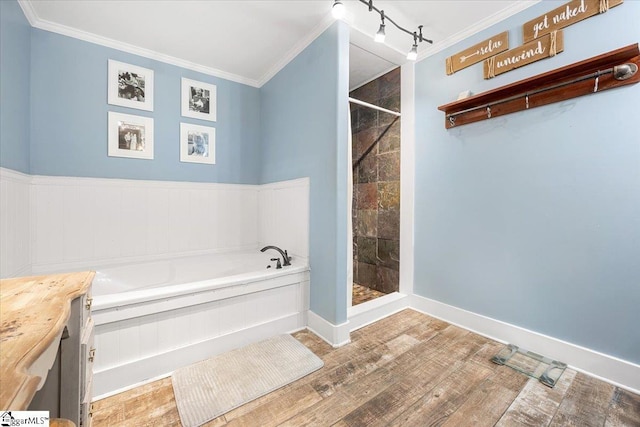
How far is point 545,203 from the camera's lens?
174cm

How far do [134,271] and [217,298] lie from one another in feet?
3.31

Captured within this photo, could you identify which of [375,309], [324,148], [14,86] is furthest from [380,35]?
[14,86]

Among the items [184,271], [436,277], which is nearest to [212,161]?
[184,271]

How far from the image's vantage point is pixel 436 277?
2.36 metres

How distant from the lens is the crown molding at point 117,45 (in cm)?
191

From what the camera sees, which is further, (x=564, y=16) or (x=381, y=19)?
(x=381, y=19)

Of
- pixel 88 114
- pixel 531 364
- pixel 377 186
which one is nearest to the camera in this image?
pixel 531 364

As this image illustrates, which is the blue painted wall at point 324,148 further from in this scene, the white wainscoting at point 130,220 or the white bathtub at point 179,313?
the white wainscoting at point 130,220

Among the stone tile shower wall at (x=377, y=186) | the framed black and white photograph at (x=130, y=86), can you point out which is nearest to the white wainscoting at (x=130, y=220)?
the framed black and white photograph at (x=130, y=86)

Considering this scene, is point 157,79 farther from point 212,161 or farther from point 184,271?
point 184,271

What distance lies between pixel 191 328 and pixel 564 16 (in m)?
3.21

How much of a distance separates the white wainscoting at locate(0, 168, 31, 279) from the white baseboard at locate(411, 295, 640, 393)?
3.21 meters

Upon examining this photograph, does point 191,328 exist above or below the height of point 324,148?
below

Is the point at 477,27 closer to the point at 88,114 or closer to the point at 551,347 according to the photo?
the point at 551,347
